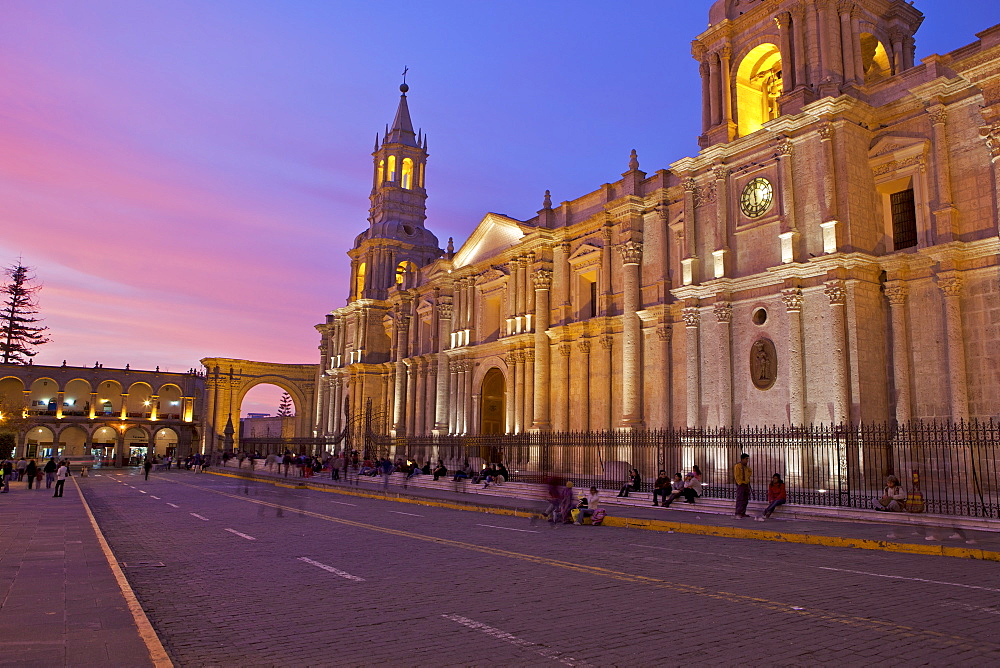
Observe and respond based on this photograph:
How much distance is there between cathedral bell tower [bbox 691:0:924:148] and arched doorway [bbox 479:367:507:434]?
59.4ft

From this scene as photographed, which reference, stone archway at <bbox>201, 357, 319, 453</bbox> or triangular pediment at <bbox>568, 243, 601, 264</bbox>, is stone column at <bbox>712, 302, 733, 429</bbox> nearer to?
triangular pediment at <bbox>568, 243, 601, 264</bbox>

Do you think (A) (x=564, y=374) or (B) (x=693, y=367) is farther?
(A) (x=564, y=374)

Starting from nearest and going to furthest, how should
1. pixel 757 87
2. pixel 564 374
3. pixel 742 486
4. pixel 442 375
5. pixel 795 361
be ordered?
1. pixel 742 486
2. pixel 795 361
3. pixel 757 87
4. pixel 564 374
5. pixel 442 375

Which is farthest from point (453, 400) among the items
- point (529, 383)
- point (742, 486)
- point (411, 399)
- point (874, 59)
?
point (874, 59)

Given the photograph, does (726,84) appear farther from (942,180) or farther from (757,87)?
(942,180)

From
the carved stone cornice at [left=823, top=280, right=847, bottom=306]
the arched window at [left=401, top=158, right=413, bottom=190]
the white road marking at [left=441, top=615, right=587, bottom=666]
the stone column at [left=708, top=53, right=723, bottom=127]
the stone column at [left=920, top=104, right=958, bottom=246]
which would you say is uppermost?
the arched window at [left=401, top=158, right=413, bottom=190]

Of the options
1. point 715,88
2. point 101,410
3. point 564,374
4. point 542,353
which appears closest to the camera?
point 715,88

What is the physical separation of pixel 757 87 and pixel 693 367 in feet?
37.8

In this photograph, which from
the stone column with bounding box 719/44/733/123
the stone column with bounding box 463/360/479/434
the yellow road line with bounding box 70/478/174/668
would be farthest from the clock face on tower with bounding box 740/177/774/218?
the yellow road line with bounding box 70/478/174/668

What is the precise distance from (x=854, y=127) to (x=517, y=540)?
17.9 metres

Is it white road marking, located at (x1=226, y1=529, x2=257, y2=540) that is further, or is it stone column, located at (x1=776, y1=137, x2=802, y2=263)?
stone column, located at (x1=776, y1=137, x2=802, y2=263)

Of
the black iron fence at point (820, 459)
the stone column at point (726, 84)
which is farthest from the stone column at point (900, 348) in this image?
the stone column at point (726, 84)

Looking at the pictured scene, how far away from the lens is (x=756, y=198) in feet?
80.8

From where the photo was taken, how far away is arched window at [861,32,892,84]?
86.5 feet
